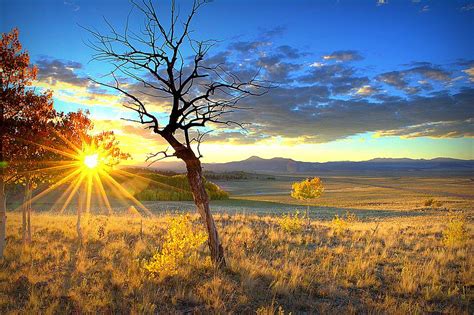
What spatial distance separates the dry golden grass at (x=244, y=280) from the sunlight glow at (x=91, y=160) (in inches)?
127

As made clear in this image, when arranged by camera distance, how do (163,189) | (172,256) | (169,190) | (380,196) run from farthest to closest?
(380,196), (163,189), (169,190), (172,256)

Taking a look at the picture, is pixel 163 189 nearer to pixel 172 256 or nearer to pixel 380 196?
pixel 380 196

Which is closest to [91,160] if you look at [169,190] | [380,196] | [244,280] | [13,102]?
[13,102]

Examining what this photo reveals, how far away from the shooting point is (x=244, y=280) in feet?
28.1

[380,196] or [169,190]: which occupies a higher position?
[169,190]

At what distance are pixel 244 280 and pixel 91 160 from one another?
Result: 32.4 feet

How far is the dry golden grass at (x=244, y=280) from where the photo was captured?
736 centimetres

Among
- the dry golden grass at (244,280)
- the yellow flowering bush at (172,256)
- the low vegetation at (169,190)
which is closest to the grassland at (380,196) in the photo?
the low vegetation at (169,190)

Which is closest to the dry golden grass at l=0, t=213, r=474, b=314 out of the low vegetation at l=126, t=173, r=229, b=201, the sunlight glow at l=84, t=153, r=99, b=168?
the sunlight glow at l=84, t=153, r=99, b=168

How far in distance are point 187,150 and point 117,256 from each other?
4937 millimetres

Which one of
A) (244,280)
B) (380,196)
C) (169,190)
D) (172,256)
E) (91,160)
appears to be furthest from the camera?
(380,196)

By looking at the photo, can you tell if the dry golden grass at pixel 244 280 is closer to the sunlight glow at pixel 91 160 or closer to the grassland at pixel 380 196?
the sunlight glow at pixel 91 160

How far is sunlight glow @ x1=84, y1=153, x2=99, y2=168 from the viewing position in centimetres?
1489

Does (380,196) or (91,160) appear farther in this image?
(380,196)
